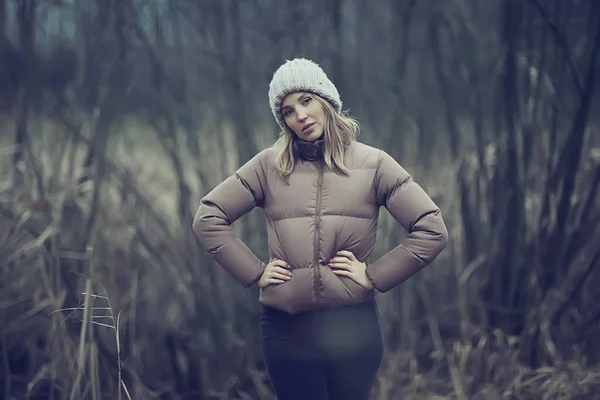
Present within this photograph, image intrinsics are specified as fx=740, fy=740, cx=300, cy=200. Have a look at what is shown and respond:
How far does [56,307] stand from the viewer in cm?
321

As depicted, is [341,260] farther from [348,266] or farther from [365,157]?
[365,157]

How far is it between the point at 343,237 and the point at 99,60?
1.63 m

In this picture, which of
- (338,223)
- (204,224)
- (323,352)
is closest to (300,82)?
(338,223)

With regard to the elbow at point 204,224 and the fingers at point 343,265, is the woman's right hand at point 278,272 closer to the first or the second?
the fingers at point 343,265

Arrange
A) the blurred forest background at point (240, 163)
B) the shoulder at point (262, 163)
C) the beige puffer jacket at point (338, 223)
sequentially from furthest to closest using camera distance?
1. the blurred forest background at point (240, 163)
2. the shoulder at point (262, 163)
3. the beige puffer jacket at point (338, 223)

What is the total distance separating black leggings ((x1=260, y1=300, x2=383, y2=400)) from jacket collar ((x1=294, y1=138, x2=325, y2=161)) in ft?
1.47

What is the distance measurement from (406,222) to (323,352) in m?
0.45

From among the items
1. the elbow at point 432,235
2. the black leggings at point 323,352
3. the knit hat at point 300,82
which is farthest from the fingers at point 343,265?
the knit hat at point 300,82

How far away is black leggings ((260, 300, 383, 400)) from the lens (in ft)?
6.96

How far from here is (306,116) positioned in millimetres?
2150

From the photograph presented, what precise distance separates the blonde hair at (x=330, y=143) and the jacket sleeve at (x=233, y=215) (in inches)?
3.5

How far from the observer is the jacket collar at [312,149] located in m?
2.16

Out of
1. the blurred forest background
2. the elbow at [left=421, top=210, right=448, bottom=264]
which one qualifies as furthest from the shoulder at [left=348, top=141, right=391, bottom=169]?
the blurred forest background

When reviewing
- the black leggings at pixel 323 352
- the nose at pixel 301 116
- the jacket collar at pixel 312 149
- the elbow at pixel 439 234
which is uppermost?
the nose at pixel 301 116
